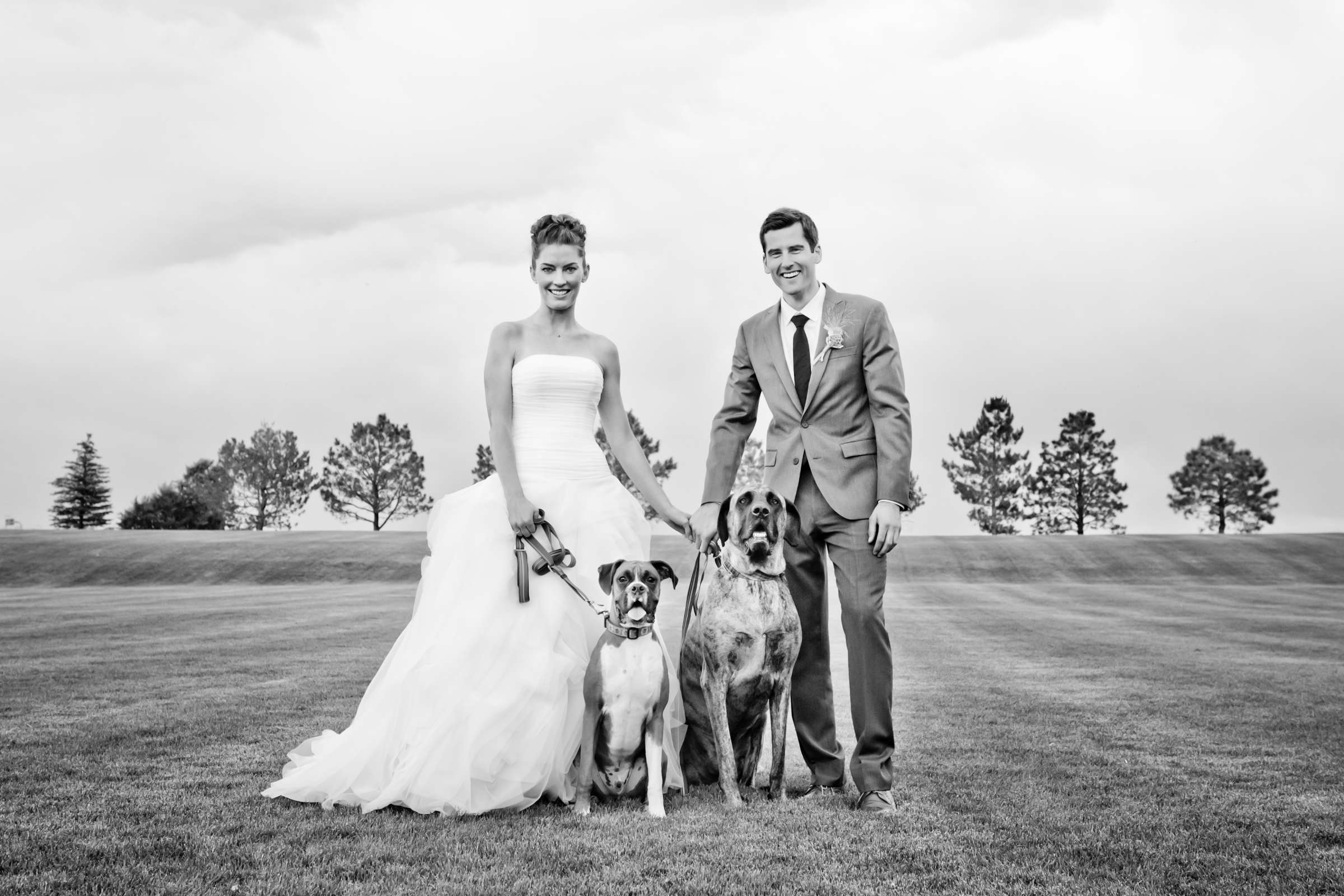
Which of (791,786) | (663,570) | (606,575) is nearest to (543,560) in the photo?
(606,575)

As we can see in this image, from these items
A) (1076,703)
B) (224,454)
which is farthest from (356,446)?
(1076,703)

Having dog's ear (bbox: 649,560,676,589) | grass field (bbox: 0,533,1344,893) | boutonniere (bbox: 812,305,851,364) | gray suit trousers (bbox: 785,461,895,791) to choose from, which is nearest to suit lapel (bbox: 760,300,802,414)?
boutonniere (bbox: 812,305,851,364)

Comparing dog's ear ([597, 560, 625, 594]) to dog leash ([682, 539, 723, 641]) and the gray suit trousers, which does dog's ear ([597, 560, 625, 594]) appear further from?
the gray suit trousers

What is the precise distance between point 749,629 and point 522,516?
140 cm

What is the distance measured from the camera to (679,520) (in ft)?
18.4

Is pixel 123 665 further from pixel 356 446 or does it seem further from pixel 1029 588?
pixel 356 446

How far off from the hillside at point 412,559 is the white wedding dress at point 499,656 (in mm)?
30788

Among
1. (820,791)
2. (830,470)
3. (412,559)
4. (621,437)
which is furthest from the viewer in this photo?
(412,559)

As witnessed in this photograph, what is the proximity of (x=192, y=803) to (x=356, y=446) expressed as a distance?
7583 cm

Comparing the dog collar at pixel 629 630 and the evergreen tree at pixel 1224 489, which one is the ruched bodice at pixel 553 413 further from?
the evergreen tree at pixel 1224 489

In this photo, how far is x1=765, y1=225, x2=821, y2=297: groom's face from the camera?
5.43 metres

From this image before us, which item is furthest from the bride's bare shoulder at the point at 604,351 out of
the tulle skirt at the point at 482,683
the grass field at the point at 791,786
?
the grass field at the point at 791,786

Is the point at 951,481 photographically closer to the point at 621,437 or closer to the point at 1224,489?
the point at 1224,489

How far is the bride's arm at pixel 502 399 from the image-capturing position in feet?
18.4
